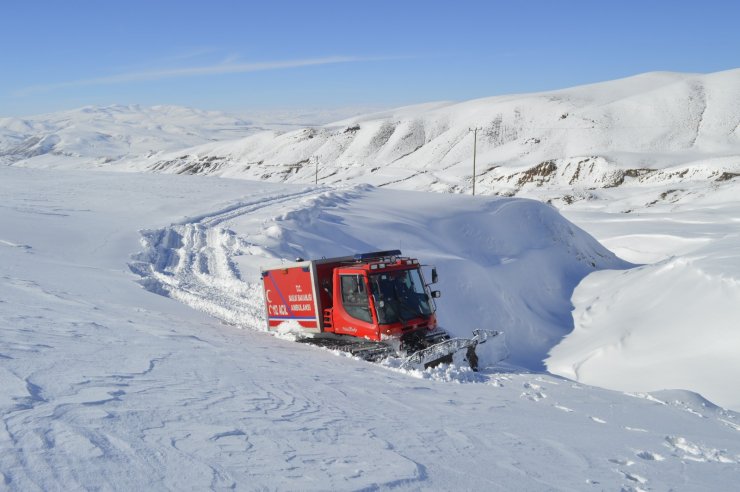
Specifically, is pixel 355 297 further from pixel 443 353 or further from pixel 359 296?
pixel 443 353

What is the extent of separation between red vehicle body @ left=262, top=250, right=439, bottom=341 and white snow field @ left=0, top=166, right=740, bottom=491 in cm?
97

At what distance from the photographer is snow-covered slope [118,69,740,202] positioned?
231 feet

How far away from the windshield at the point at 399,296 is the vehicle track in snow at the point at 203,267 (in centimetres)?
422

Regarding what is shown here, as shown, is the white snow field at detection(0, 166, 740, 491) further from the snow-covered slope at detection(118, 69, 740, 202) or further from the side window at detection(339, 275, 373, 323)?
the snow-covered slope at detection(118, 69, 740, 202)

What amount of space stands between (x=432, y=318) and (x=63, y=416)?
7.94 m

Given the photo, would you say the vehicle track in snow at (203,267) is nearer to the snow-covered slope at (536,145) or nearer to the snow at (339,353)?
the snow at (339,353)

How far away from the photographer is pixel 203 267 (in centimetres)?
1786

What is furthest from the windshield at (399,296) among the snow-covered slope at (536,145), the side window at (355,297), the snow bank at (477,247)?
the snow-covered slope at (536,145)

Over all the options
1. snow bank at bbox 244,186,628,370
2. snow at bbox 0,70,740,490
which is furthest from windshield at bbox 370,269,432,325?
snow bank at bbox 244,186,628,370

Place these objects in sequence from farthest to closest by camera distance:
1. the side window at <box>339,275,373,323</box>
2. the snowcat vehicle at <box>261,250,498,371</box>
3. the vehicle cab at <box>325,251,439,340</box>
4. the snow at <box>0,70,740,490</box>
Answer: the side window at <box>339,275,373,323</box>, the vehicle cab at <box>325,251,439,340</box>, the snowcat vehicle at <box>261,250,498,371</box>, the snow at <box>0,70,740,490</box>

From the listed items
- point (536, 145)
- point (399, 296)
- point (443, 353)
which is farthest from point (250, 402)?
point (536, 145)

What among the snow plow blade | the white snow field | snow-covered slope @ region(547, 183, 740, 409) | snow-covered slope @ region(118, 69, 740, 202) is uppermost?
snow-covered slope @ region(118, 69, 740, 202)

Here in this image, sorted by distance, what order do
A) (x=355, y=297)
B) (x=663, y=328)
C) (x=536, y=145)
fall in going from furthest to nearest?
1. (x=536, y=145)
2. (x=663, y=328)
3. (x=355, y=297)

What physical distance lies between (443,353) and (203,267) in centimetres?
994
